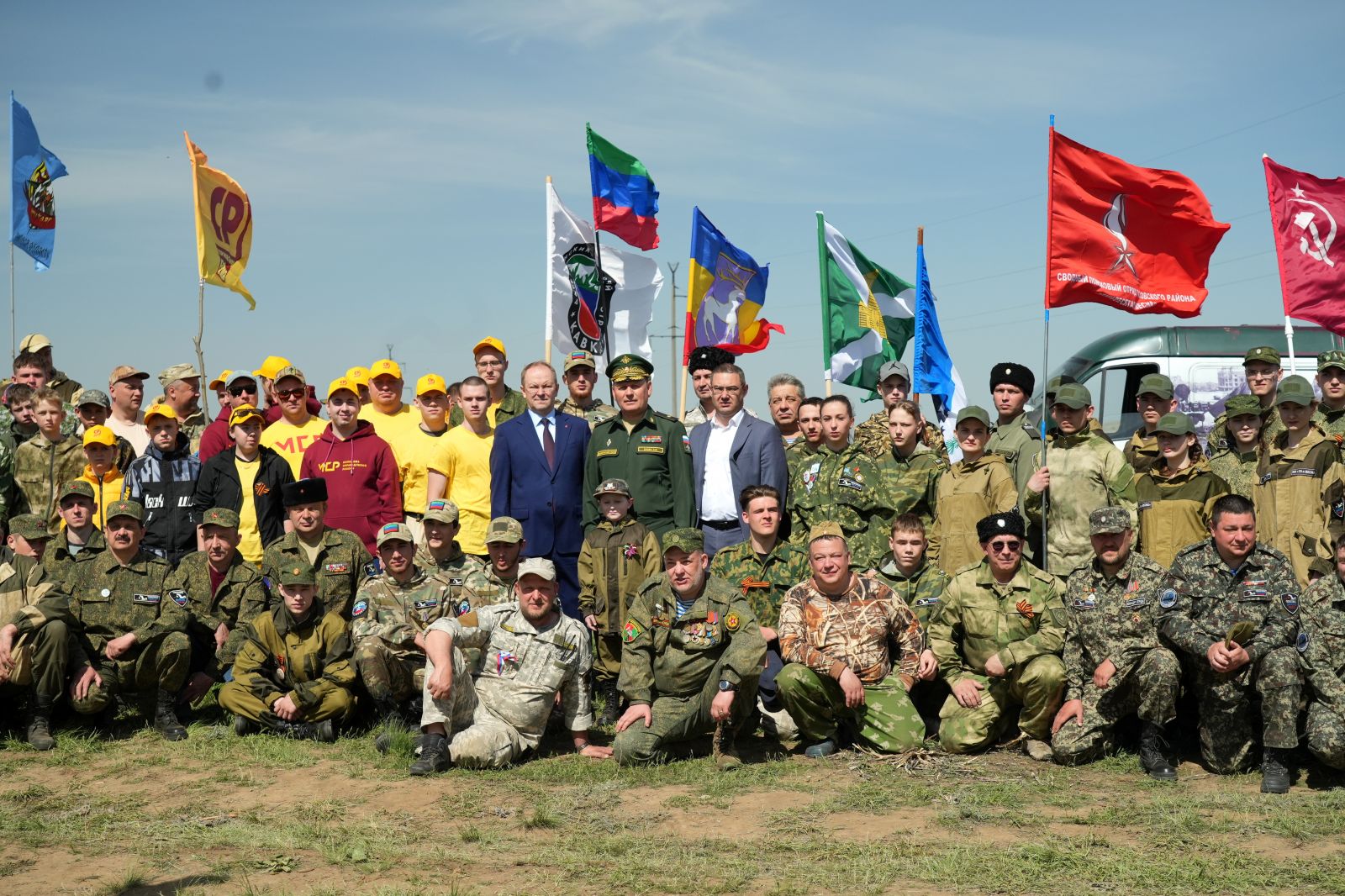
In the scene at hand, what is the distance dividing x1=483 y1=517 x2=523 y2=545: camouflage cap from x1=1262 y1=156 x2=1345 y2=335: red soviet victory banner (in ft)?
21.4

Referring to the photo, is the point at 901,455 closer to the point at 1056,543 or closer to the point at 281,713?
the point at 1056,543

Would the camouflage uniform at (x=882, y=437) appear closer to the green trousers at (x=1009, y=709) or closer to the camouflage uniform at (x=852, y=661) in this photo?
the camouflage uniform at (x=852, y=661)

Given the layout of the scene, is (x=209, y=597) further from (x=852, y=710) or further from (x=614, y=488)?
(x=852, y=710)

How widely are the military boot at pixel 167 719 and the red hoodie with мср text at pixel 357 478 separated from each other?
1607 millimetres

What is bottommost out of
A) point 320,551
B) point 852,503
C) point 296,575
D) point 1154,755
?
point 1154,755

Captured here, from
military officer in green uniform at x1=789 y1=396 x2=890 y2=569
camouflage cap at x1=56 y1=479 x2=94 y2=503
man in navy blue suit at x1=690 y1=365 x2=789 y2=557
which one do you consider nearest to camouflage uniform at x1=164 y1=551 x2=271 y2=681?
camouflage cap at x1=56 y1=479 x2=94 y2=503

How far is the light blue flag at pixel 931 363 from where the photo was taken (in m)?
12.2

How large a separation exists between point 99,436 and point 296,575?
90.6 inches

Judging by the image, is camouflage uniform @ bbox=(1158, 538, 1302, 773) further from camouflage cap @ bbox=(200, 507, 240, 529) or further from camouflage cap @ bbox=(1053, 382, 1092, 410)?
camouflage cap @ bbox=(200, 507, 240, 529)

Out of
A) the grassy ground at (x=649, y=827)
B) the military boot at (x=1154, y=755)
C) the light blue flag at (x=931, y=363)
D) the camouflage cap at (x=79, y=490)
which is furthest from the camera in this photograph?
the light blue flag at (x=931, y=363)

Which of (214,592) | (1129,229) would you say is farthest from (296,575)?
(1129,229)

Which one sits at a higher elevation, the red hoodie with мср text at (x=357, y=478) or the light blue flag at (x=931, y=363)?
the light blue flag at (x=931, y=363)

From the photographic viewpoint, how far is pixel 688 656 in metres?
7.57

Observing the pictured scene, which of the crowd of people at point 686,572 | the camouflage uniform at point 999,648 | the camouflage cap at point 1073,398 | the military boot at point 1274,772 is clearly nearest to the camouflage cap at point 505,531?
the crowd of people at point 686,572
